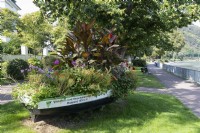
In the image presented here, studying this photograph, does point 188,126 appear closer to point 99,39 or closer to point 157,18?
→ point 99,39

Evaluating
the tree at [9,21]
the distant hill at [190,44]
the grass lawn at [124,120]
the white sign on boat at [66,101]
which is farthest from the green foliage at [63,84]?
the tree at [9,21]

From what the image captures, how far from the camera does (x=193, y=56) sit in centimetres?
3117

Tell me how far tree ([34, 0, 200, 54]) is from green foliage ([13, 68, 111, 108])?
17.8 feet

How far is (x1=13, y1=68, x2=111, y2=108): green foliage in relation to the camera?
581 cm

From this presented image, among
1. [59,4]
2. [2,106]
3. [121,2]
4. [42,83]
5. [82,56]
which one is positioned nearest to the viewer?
[42,83]

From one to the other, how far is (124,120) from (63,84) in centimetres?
191

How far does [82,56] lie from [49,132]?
230 centimetres

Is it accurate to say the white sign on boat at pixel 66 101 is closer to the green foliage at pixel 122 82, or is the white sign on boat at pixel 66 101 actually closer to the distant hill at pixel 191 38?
the green foliage at pixel 122 82

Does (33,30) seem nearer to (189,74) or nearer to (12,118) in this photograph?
(189,74)

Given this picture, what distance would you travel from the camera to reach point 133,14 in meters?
14.6

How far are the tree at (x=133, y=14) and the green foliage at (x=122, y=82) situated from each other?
4.58 metres

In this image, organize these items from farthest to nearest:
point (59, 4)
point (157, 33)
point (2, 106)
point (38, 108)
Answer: point (157, 33) → point (59, 4) → point (2, 106) → point (38, 108)

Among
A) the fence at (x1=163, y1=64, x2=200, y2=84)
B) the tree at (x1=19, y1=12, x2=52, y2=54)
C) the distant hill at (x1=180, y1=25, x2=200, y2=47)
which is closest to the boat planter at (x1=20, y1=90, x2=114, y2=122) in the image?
Result: the fence at (x1=163, y1=64, x2=200, y2=84)

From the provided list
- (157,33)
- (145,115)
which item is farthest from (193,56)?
(145,115)
